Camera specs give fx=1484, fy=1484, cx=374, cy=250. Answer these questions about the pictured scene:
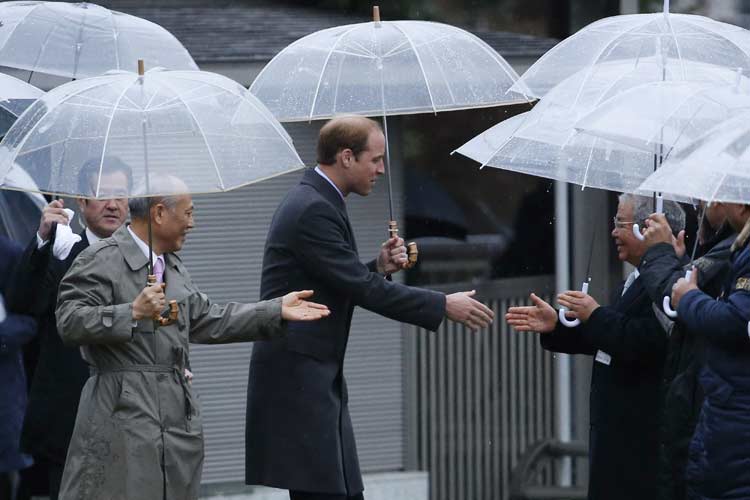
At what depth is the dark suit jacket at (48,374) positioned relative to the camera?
20.6 feet

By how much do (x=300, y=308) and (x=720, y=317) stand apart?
1523mm

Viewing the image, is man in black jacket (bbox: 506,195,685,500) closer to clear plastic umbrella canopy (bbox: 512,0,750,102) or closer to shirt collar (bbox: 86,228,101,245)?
clear plastic umbrella canopy (bbox: 512,0,750,102)

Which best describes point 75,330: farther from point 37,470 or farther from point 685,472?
point 37,470

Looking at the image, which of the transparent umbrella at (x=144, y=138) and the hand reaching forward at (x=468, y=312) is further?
the hand reaching forward at (x=468, y=312)

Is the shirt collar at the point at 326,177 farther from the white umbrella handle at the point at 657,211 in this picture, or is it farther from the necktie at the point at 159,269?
Answer: the white umbrella handle at the point at 657,211

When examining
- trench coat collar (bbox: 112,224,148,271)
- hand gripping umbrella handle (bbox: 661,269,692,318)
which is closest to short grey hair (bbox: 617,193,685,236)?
hand gripping umbrella handle (bbox: 661,269,692,318)

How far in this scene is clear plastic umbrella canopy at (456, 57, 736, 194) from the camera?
18.9 feet

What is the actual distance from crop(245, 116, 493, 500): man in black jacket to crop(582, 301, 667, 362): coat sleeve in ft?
1.48

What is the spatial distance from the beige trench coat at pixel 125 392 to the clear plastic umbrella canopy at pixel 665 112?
5.52 ft

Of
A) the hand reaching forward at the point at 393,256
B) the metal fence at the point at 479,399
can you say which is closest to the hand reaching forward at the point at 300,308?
the hand reaching forward at the point at 393,256

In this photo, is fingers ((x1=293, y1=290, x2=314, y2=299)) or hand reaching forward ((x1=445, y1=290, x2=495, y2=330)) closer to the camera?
fingers ((x1=293, y1=290, x2=314, y2=299))

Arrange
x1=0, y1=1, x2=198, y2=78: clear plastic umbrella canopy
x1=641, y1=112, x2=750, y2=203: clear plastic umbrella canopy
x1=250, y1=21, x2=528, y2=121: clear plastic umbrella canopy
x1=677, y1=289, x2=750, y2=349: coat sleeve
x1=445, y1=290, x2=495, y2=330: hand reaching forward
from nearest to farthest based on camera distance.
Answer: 1. x1=641, y1=112, x2=750, y2=203: clear plastic umbrella canopy
2. x1=677, y1=289, x2=750, y2=349: coat sleeve
3. x1=445, y1=290, x2=495, y2=330: hand reaching forward
4. x1=250, y1=21, x2=528, y2=121: clear plastic umbrella canopy
5. x1=0, y1=1, x2=198, y2=78: clear plastic umbrella canopy

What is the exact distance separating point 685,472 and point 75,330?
223cm

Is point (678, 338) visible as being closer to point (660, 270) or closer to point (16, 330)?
point (660, 270)
